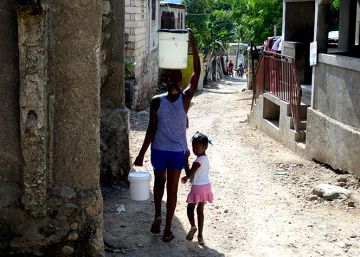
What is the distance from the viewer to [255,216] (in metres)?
6.06

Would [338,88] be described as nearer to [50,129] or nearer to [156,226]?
[156,226]

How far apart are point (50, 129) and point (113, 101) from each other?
269 cm

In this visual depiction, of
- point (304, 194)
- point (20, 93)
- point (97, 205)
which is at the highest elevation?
point (20, 93)

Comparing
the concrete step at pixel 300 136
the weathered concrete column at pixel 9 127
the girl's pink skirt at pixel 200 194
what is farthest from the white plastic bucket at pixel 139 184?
the concrete step at pixel 300 136

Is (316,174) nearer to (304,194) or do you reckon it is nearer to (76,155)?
(304,194)

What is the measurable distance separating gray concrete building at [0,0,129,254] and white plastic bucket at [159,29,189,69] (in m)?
1.07

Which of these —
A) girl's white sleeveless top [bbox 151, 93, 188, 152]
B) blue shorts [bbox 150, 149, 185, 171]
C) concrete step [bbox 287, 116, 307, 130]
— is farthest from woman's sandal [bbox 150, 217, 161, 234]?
concrete step [bbox 287, 116, 307, 130]

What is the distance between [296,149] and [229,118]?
16.8 ft

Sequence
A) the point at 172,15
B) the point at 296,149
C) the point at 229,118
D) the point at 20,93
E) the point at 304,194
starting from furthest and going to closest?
the point at 172,15 < the point at 229,118 < the point at 296,149 < the point at 304,194 < the point at 20,93

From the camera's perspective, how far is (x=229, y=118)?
577 inches

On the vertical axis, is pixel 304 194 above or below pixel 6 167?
below

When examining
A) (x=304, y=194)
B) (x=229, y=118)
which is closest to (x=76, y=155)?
(x=304, y=194)

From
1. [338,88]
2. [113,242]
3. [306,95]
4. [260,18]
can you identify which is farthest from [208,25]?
[113,242]

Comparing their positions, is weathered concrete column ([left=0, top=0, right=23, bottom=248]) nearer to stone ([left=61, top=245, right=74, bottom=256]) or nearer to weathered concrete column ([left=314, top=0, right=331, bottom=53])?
stone ([left=61, top=245, right=74, bottom=256])
